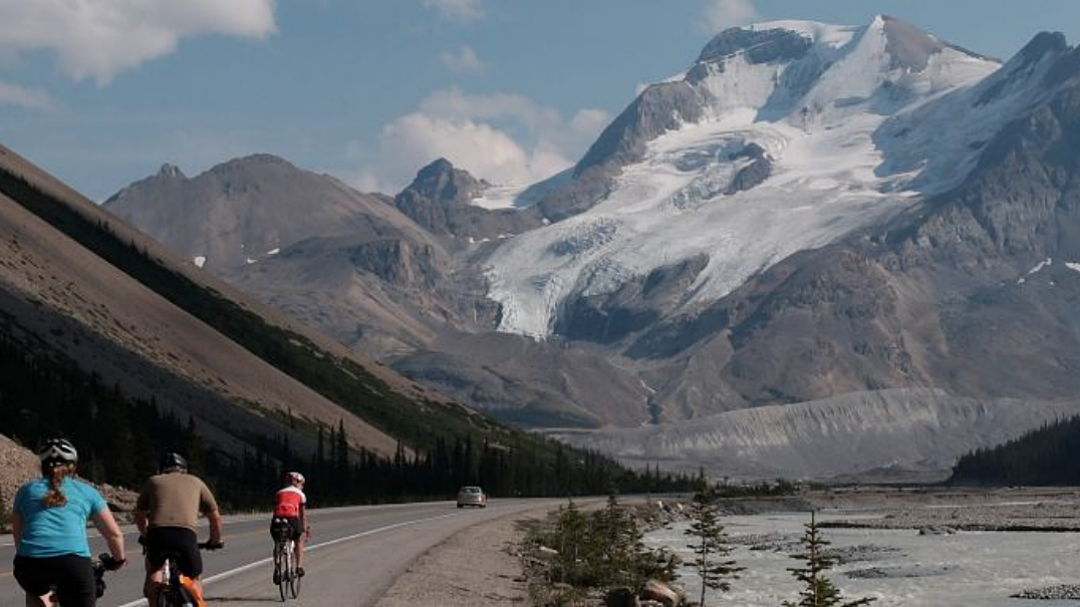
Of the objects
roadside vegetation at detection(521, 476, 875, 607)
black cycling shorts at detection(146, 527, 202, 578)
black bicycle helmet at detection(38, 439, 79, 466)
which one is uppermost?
black bicycle helmet at detection(38, 439, 79, 466)

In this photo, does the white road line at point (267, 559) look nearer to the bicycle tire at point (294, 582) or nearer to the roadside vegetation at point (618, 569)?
the bicycle tire at point (294, 582)

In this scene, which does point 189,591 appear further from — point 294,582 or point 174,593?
point 294,582

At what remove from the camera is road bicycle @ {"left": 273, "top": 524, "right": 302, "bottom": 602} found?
104 feet

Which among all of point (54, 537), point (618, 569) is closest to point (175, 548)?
point (54, 537)

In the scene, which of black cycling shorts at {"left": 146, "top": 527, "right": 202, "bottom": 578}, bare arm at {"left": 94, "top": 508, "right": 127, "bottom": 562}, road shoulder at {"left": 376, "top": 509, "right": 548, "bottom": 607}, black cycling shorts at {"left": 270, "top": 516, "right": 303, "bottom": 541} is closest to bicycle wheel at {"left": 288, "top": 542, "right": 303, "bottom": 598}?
black cycling shorts at {"left": 270, "top": 516, "right": 303, "bottom": 541}

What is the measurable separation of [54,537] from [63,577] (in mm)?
430

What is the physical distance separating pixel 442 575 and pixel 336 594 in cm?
830

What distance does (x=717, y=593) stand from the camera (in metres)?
60.0

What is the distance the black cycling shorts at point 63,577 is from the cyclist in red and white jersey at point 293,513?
15.5 metres

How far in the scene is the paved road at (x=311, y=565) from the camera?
103 ft

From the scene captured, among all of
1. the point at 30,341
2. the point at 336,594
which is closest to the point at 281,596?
the point at 336,594

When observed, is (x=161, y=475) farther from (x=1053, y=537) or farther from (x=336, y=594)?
(x=1053, y=537)

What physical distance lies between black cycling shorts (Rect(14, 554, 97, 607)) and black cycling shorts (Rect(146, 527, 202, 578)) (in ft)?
13.2

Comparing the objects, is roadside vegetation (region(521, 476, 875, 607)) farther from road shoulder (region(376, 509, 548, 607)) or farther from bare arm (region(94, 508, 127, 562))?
bare arm (region(94, 508, 127, 562))
